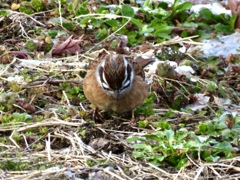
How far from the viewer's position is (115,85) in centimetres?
629

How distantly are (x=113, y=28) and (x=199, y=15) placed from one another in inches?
54.7

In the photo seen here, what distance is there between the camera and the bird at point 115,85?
6.30 meters

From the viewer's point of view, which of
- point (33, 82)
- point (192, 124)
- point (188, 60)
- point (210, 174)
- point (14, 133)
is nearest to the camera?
point (210, 174)

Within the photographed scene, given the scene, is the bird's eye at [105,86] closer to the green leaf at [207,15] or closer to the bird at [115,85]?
the bird at [115,85]

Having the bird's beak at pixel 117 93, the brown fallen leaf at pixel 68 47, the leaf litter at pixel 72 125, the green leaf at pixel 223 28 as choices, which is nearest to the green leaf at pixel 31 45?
the leaf litter at pixel 72 125

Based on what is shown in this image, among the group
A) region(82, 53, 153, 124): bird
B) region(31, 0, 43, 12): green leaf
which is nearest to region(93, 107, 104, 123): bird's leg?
region(82, 53, 153, 124): bird

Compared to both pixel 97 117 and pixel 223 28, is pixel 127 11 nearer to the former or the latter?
pixel 223 28

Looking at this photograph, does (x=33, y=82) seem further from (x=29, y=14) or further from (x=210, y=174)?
(x=210, y=174)

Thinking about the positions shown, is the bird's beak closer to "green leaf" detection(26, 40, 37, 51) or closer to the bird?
the bird

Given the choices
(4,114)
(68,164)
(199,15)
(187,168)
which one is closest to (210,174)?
(187,168)

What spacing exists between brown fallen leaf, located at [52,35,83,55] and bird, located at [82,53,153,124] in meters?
1.51

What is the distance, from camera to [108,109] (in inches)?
264

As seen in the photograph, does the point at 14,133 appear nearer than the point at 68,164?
No

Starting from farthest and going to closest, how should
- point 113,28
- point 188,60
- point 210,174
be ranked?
point 113,28, point 188,60, point 210,174
